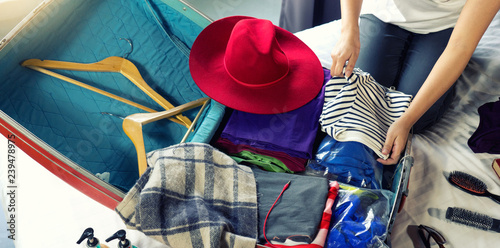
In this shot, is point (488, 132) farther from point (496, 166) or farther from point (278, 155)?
point (278, 155)

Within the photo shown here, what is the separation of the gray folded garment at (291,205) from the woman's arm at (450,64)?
0.23 m

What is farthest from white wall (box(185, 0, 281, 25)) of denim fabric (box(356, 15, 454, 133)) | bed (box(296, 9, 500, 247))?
denim fabric (box(356, 15, 454, 133))

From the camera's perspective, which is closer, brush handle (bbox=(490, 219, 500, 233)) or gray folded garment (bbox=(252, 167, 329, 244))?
gray folded garment (bbox=(252, 167, 329, 244))

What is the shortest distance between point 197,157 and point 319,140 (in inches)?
14.2

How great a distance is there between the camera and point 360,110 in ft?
3.09

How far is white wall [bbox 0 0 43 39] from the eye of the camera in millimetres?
1392

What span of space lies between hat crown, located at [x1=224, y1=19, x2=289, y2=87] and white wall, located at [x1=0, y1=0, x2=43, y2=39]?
916mm

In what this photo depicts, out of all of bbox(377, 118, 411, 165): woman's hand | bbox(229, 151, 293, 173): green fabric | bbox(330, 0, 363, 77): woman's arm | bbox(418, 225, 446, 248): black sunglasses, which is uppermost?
bbox(330, 0, 363, 77): woman's arm

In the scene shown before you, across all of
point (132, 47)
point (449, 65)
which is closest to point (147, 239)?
point (132, 47)

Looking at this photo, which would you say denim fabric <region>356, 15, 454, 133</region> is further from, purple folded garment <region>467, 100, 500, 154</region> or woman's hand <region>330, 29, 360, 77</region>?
woman's hand <region>330, 29, 360, 77</region>

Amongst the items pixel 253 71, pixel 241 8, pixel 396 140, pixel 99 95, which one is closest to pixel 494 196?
pixel 396 140

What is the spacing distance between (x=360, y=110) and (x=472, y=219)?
1.42 feet

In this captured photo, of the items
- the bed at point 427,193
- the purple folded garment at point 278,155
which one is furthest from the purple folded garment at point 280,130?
the bed at point 427,193

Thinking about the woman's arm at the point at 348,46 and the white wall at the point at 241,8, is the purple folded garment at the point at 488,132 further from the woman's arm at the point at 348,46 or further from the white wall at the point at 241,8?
the white wall at the point at 241,8
